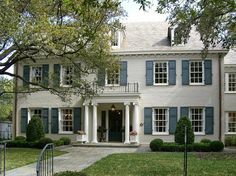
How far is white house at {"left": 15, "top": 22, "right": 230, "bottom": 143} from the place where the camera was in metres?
27.8

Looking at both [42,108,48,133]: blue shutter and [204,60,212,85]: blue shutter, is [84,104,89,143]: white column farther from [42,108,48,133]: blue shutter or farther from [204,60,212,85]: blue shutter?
[204,60,212,85]: blue shutter

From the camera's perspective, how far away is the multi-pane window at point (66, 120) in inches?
1171

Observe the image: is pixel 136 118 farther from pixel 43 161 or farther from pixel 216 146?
pixel 43 161

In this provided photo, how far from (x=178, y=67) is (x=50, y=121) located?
377 inches

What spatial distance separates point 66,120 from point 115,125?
343cm

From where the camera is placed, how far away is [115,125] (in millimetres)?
29719

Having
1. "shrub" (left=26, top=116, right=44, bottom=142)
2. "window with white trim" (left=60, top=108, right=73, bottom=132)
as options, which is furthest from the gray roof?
"shrub" (left=26, top=116, right=44, bottom=142)

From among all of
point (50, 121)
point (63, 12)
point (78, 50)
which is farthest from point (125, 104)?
point (63, 12)

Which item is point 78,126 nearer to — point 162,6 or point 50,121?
point 50,121

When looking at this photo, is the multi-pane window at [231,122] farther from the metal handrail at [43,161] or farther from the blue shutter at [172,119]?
the metal handrail at [43,161]

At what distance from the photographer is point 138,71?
28.7m

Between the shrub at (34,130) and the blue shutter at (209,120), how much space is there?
34.8 feet

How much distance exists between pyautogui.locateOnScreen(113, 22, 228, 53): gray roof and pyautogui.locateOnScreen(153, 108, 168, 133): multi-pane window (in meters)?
4.25

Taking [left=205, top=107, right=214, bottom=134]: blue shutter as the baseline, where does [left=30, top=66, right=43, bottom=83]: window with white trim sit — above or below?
above
